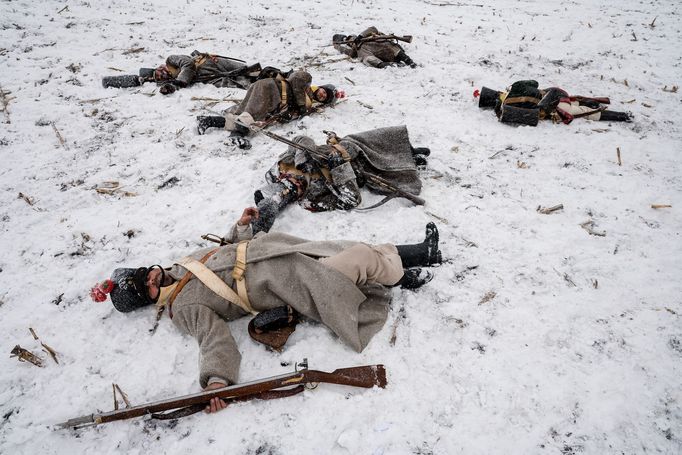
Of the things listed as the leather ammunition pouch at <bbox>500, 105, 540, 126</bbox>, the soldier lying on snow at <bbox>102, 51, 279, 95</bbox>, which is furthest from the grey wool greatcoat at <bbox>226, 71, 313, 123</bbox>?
the leather ammunition pouch at <bbox>500, 105, 540, 126</bbox>

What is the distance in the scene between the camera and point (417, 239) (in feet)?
13.8

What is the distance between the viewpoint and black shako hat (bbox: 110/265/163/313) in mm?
3354

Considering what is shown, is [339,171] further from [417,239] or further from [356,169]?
[417,239]

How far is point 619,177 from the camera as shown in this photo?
15.9 feet

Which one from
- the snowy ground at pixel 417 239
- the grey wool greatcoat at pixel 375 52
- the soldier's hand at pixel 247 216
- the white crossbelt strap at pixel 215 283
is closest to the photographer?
the snowy ground at pixel 417 239

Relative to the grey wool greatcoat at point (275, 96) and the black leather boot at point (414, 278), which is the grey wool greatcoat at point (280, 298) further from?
the grey wool greatcoat at point (275, 96)

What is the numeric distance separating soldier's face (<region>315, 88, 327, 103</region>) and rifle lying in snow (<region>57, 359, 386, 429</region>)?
16.8 ft

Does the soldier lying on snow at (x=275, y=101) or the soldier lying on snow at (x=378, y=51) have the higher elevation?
the soldier lying on snow at (x=378, y=51)

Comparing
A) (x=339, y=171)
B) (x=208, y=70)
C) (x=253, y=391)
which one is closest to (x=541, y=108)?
(x=339, y=171)

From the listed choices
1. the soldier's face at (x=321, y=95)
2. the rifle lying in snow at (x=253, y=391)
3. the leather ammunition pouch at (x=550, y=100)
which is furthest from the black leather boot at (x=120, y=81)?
the leather ammunition pouch at (x=550, y=100)

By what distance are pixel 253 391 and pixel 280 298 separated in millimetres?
814

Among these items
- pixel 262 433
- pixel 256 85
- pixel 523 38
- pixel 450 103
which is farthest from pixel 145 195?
pixel 523 38

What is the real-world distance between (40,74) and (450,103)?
8924 millimetres

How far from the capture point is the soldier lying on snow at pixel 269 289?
10.1ft
